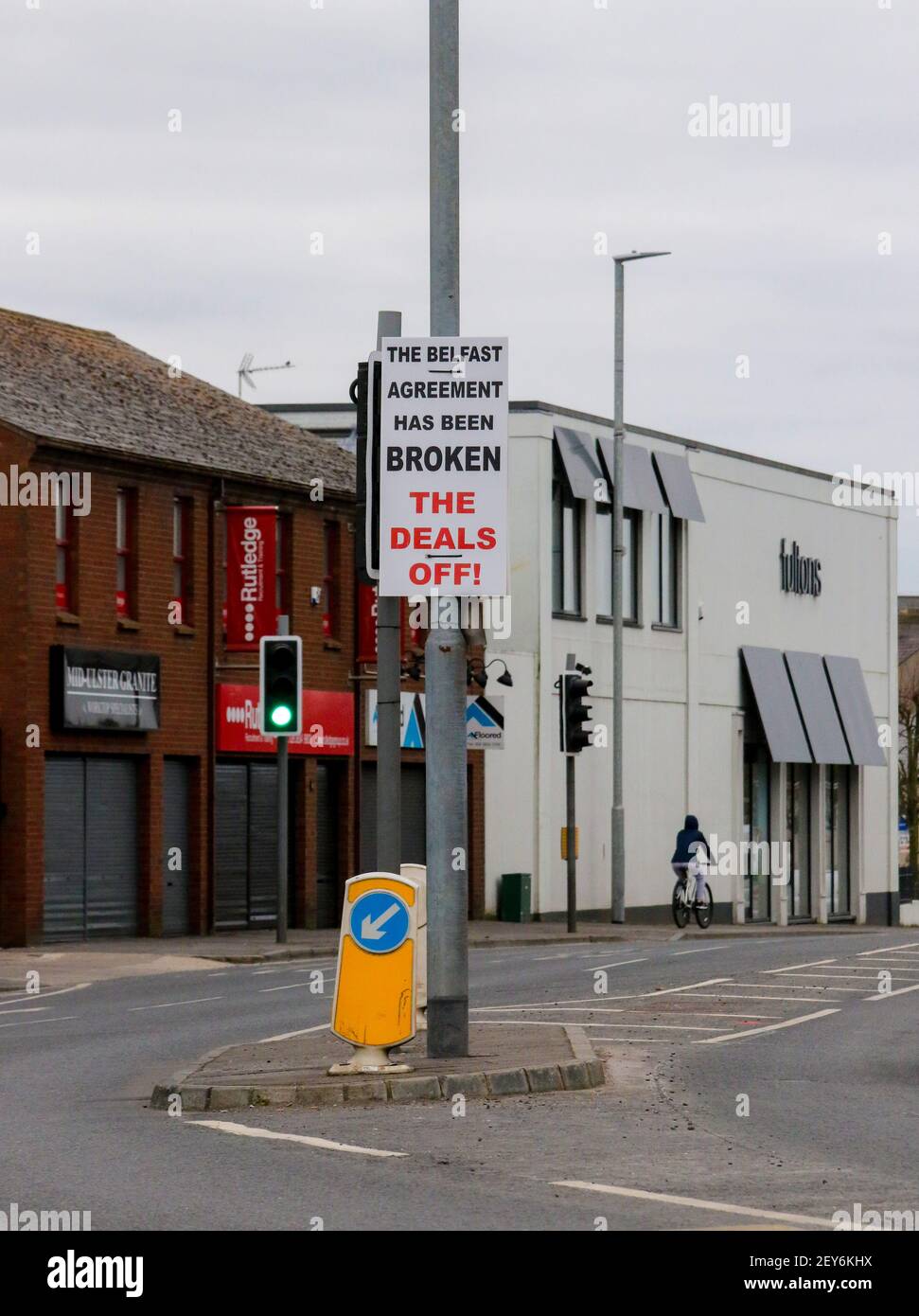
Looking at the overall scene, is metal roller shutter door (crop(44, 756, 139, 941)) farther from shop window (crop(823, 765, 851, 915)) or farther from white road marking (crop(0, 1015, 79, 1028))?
shop window (crop(823, 765, 851, 915))

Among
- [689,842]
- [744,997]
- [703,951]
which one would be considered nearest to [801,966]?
[703,951]

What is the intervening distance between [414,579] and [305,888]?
2373 cm

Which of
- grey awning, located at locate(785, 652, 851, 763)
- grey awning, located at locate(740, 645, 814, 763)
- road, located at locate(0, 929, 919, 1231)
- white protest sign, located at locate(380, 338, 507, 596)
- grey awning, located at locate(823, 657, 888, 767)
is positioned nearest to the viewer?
road, located at locate(0, 929, 919, 1231)

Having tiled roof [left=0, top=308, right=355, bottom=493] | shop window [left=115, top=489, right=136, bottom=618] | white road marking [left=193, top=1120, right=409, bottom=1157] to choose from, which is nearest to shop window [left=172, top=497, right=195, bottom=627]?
tiled roof [left=0, top=308, right=355, bottom=493]

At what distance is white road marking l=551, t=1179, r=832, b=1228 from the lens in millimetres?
9173

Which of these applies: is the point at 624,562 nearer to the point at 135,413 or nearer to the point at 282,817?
the point at 135,413

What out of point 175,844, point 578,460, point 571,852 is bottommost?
point 571,852

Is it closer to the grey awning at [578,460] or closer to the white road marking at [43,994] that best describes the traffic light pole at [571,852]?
the grey awning at [578,460]

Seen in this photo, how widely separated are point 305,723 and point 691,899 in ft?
27.2

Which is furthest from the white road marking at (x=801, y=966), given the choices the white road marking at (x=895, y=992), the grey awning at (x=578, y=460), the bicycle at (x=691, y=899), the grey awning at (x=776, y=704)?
the grey awning at (x=776, y=704)

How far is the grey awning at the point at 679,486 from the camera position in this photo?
49.0 meters

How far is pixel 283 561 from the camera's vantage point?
37.6 meters

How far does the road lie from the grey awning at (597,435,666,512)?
25.4 meters
